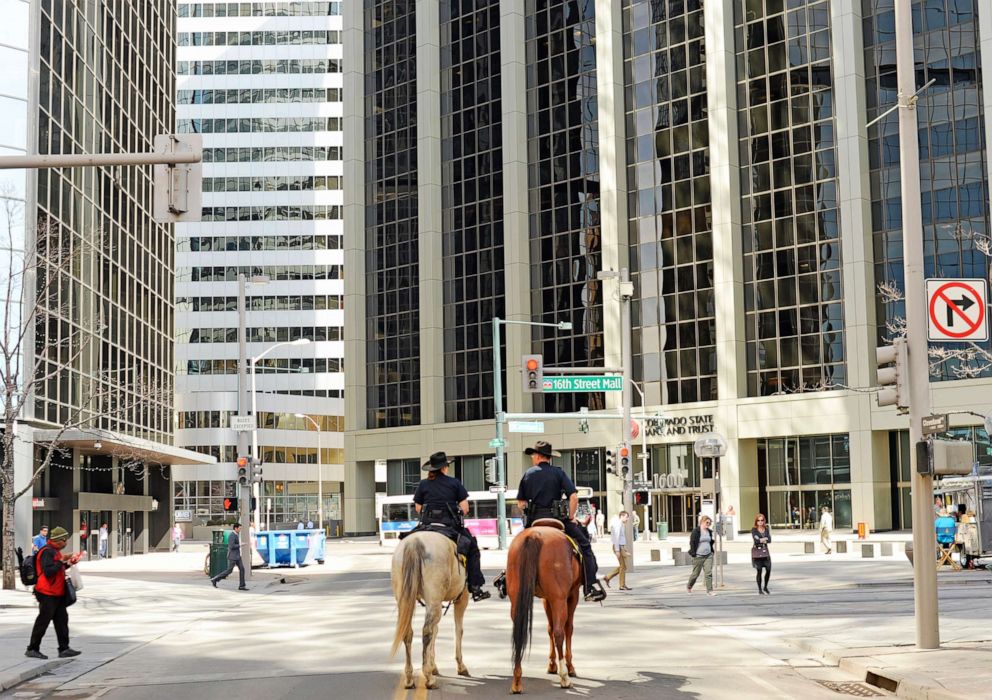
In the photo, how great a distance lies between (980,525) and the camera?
102 feet

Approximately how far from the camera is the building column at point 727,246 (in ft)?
223

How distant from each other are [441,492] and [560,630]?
2.05 m

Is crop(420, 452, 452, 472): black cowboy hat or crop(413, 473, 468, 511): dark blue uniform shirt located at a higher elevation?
crop(420, 452, 452, 472): black cowboy hat

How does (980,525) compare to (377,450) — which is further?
(377,450)

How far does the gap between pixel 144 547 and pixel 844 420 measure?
37415 millimetres

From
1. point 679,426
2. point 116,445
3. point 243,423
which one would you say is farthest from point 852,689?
point 679,426

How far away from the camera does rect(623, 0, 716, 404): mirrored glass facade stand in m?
70.6

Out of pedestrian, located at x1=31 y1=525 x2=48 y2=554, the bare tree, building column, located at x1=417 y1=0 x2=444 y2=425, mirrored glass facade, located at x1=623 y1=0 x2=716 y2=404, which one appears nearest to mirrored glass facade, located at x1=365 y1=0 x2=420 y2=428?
building column, located at x1=417 y1=0 x2=444 y2=425

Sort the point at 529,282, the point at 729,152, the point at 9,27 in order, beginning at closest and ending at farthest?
the point at 9,27, the point at 729,152, the point at 529,282

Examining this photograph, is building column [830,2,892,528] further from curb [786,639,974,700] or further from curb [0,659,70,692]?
curb [0,659,70,692]

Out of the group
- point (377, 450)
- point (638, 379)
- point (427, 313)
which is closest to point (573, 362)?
point (638, 379)

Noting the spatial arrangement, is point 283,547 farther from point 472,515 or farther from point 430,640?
point 430,640

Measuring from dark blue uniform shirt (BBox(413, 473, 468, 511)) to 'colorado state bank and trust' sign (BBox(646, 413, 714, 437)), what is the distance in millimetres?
55976

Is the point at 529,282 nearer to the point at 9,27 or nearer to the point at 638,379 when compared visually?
the point at 638,379
